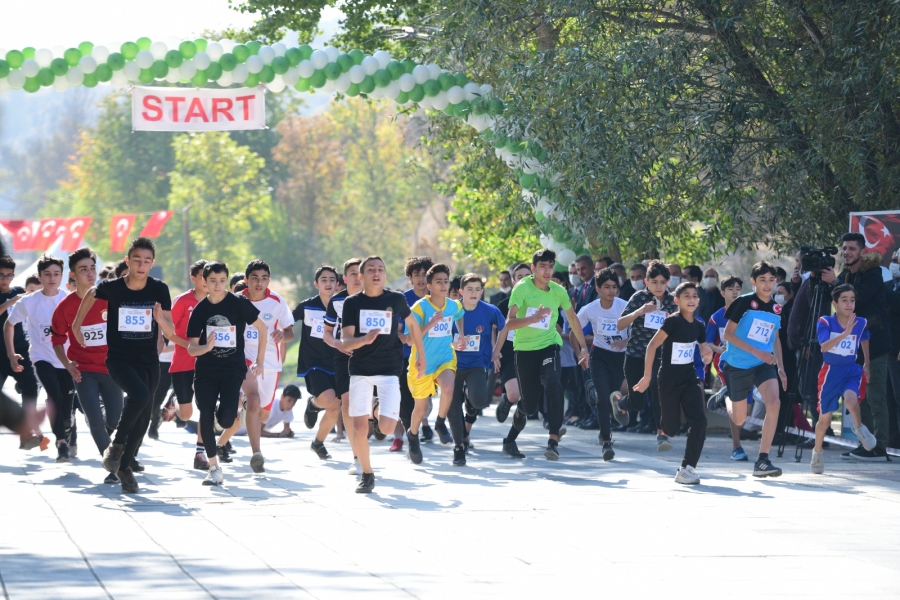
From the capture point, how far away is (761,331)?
11055 mm

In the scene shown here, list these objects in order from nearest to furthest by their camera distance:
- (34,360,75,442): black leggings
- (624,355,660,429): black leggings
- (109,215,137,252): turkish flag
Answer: (34,360,75,442): black leggings < (624,355,660,429): black leggings < (109,215,137,252): turkish flag

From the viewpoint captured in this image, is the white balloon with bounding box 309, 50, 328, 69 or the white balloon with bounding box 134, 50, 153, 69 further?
the white balloon with bounding box 309, 50, 328, 69

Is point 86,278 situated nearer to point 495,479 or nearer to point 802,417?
point 495,479

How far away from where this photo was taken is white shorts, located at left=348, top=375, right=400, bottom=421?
9.98m

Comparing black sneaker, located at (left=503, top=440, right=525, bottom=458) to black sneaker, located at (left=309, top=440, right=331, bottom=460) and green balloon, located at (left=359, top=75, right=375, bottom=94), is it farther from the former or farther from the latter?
green balloon, located at (left=359, top=75, right=375, bottom=94)

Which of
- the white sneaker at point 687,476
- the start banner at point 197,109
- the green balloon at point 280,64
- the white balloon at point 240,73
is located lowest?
the white sneaker at point 687,476

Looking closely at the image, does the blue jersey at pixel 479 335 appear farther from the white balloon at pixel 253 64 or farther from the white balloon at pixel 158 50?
the white balloon at pixel 158 50

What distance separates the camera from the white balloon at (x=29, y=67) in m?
17.6

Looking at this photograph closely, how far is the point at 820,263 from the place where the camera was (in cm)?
1224

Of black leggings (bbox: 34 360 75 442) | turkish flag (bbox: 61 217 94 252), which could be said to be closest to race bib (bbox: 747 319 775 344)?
black leggings (bbox: 34 360 75 442)

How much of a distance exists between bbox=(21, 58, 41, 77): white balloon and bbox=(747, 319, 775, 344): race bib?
428 inches

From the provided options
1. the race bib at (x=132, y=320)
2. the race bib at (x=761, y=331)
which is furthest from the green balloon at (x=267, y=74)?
the race bib at (x=761, y=331)

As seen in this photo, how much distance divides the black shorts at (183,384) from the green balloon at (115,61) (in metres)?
7.75

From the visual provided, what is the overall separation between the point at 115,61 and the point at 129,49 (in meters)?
0.25
